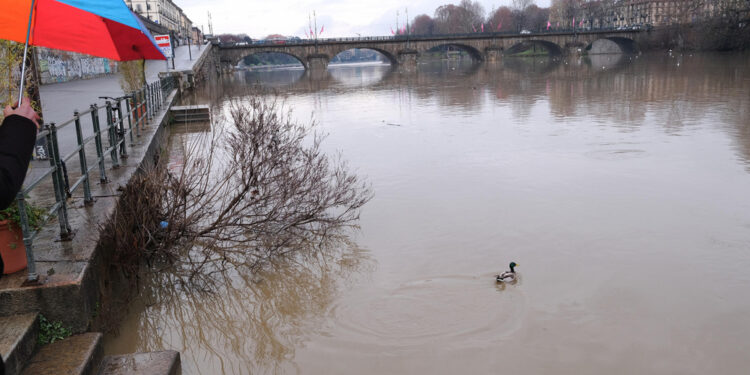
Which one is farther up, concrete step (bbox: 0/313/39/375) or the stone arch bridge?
the stone arch bridge

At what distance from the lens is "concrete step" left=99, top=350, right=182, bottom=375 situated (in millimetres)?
3902

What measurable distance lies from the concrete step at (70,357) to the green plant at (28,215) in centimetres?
83

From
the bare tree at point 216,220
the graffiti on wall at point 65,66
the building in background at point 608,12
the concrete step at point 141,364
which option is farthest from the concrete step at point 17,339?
the building in background at point 608,12

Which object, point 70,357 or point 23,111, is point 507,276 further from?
point 23,111

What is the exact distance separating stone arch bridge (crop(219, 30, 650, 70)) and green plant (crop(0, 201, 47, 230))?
67.7 meters

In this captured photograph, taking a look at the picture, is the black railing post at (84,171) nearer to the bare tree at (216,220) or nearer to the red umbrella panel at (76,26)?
the bare tree at (216,220)

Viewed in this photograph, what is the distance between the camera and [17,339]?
345 cm

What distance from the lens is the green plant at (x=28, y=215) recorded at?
386 cm

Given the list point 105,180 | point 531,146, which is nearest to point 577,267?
point 105,180

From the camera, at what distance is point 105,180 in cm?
652

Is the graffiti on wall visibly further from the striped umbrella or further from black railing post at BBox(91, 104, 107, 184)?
the striped umbrella

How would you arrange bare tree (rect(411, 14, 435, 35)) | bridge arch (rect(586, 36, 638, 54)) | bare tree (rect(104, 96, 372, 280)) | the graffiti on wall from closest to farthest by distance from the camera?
bare tree (rect(104, 96, 372, 280)) → the graffiti on wall → bridge arch (rect(586, 36, 638, 54)) → bare tree (rect(411, 14, 435, 35))

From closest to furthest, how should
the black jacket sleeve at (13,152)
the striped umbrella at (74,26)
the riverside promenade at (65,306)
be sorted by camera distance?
the black jacket sleeve at (13,152) → the striped umbrella at (74,26) → the riverside promenade at (65,306)

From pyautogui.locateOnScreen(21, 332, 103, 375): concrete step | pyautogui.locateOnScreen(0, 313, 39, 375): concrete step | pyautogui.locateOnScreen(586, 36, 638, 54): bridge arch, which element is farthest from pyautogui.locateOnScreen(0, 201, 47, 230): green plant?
pyautogui.locateOnScreen(586, 36, 638, 54): bridge arch
